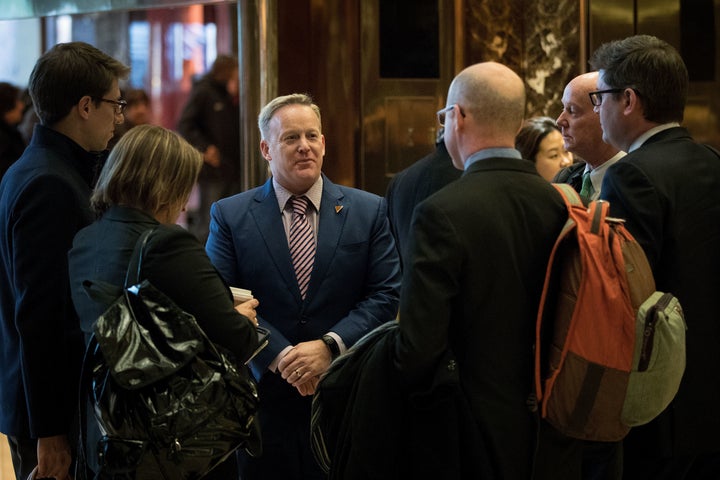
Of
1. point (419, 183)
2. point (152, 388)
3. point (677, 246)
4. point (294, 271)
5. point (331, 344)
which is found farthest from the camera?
point (419, 183)

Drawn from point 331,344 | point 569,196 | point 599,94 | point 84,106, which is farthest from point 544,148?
point 84,106

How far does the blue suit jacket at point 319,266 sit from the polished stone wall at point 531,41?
14.4ft

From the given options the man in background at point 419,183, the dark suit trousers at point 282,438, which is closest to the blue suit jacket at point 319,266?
the dark suit trousers at point 282,438

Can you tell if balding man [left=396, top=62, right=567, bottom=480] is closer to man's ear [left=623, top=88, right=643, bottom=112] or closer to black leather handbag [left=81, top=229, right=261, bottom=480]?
black leather handbag [left=81, top=229, right=261, bottom=480]

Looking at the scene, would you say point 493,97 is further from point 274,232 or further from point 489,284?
point 274,232

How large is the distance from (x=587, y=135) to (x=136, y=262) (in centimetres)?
196

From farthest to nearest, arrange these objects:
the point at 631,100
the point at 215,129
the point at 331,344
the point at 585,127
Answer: the point at 215,129 → the point at 585,127 → the point at 331,344 → the point at 631,100

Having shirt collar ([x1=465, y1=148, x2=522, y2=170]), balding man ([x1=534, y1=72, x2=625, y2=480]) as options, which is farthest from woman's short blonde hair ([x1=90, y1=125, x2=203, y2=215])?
balding man ([x1=534, y1=72, x2=625, y2=480])

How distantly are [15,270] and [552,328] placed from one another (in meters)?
1.50

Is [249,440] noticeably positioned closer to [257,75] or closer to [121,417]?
[121,417]

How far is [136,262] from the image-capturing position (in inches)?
99.8

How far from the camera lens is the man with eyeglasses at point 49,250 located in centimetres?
283

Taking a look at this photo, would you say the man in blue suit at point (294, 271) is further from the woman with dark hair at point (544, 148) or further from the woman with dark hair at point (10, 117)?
the woman with dark hair at point (10, 117)

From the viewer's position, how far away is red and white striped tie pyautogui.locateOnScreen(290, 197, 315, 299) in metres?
3.49
